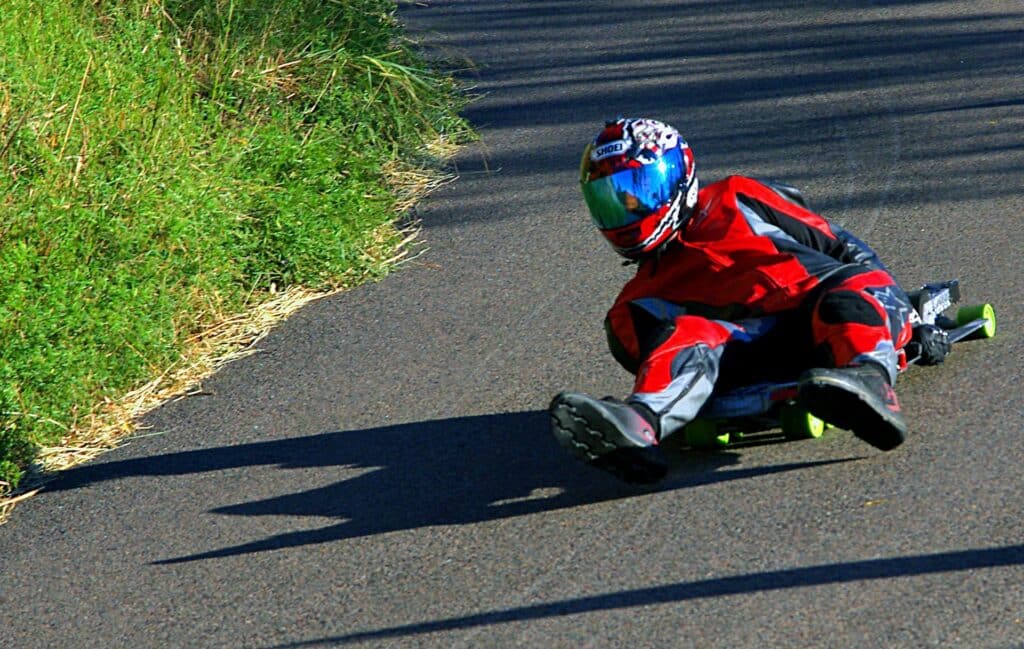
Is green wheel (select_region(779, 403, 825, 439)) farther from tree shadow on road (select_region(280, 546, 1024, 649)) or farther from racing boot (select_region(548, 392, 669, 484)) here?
tree shadow on road (select_region(280, 546, 1024, 649))

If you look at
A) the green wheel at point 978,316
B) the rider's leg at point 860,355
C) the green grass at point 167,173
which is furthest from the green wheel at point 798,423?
the green grass at point 167,173

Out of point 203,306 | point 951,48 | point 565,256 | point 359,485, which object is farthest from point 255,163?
point 951,48

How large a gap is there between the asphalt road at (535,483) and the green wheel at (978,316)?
65mm

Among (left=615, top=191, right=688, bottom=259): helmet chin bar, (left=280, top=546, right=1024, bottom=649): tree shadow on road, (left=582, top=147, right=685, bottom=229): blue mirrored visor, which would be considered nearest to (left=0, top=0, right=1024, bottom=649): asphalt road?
(left=280, top=546, right=1024, bottom=649): tree shadow on road

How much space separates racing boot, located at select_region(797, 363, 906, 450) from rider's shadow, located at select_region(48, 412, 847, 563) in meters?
0.34

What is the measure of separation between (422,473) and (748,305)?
128 centimetres

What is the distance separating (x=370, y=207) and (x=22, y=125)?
1.79 metres

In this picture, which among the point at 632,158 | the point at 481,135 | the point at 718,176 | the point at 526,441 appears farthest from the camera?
the point at 481,135

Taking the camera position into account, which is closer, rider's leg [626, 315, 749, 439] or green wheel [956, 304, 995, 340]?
rider's leg [626, 315, 749, 439]

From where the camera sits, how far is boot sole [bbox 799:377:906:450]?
4.45 metres

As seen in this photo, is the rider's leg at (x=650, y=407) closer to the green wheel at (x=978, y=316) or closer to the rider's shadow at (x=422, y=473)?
the rider's shadow at (x=422, y=473)

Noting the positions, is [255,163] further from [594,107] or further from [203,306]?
[594,107]

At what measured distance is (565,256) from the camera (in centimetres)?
741

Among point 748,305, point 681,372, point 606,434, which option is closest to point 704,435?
point 681,372
